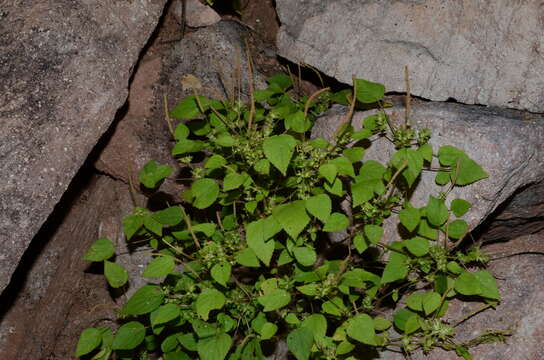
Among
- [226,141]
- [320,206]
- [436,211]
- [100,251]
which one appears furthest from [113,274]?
[436,211]

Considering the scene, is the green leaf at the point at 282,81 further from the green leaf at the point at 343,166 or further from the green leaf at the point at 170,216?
the green leaf at the point at 170,216

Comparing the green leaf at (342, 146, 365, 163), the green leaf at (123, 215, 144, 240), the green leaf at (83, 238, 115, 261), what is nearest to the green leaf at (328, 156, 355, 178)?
the green leaf at (342, 146, 365, 163)

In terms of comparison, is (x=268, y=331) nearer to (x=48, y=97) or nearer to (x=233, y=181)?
(x=233, y=181)

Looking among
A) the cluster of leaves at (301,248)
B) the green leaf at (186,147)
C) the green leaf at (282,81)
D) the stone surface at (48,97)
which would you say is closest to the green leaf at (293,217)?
the cluster of leaves at (301,248)

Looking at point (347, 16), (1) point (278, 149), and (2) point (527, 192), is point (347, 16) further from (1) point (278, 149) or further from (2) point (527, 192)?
(2) point (527, 192)

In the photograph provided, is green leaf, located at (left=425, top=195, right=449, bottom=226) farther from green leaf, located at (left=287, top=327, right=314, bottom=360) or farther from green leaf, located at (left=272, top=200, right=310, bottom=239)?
green leaf, located at (left=287, top=327, right=314, bottom=360)
